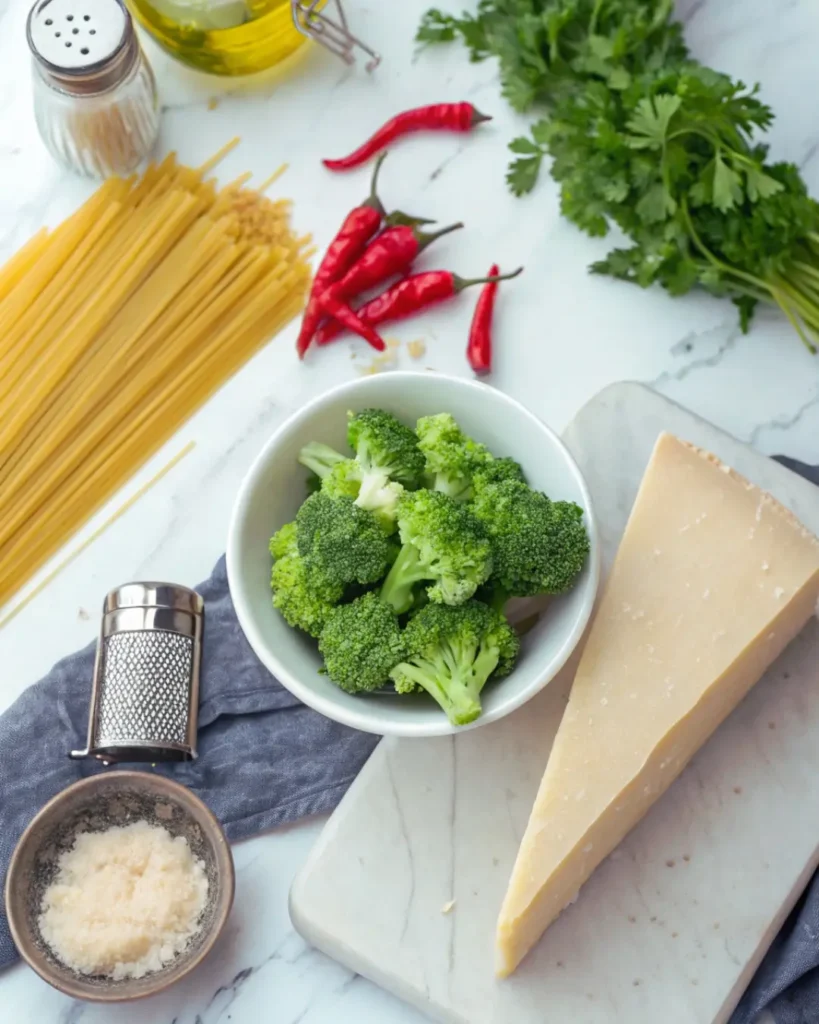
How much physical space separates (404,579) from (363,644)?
113 millimetres

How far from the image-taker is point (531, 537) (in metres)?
1.72

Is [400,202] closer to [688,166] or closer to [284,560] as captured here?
[688,166]

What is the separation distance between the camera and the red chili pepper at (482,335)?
7.30 feet

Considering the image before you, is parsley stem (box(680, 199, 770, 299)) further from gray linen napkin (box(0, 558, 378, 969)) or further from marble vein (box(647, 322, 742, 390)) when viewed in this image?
gray linen napkin (box(0, 558, 378, 969))

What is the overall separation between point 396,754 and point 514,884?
→ 297 mm

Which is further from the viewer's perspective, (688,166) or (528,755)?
(688,166)

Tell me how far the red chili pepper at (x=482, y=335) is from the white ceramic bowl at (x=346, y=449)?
0.35 m

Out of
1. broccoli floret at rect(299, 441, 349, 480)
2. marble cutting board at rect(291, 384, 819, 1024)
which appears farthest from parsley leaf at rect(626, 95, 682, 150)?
marble cutting board at rect(291, 384, 819, 1024)

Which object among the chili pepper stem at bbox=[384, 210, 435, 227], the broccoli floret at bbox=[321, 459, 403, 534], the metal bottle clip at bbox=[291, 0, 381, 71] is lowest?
the broccoli floret at bbox=[321, 459, 403, 534]

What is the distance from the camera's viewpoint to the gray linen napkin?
202cm

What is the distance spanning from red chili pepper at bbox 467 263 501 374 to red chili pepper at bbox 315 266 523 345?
31mm

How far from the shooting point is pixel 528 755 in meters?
1.99

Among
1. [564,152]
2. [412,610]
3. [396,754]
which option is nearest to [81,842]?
[396,754]

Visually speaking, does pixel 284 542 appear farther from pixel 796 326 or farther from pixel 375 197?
pixel 796 326
